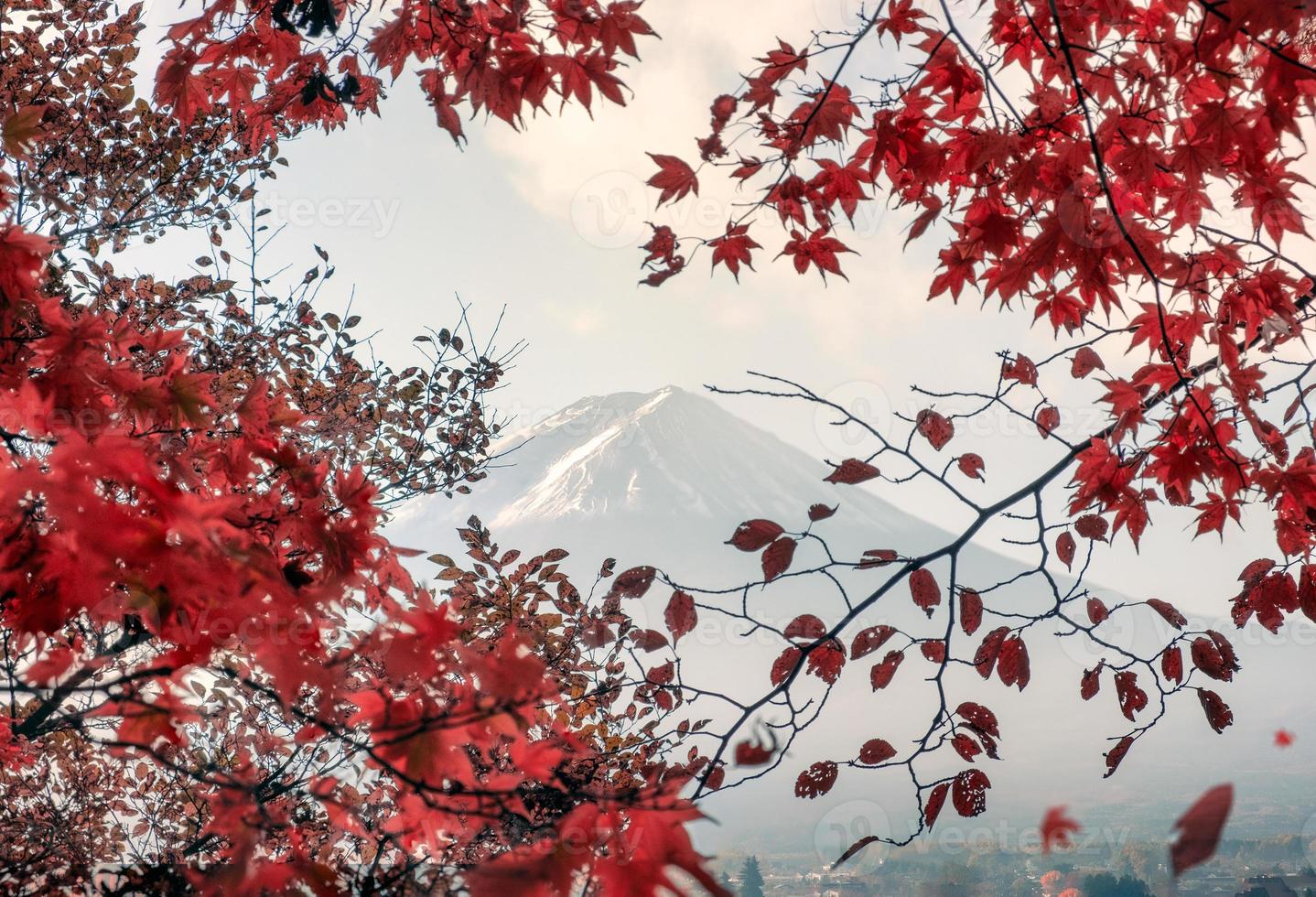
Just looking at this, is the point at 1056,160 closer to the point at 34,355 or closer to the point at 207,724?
the point at 34,355

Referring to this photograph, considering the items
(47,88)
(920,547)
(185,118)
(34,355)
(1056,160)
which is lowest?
(34,355)

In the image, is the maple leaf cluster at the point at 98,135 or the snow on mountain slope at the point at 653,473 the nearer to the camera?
the maple leaf cluster at the point at 98,135

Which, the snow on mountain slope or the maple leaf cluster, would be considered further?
the snow on mountain slope

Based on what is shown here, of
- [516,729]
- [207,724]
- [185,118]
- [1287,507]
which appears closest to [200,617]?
[516,729]

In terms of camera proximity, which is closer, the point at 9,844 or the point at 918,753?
the point at 918,753

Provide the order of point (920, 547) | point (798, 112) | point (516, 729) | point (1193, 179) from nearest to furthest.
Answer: point (516, 729)
point (1193, 179)
point (798, 112)
point (920, 547)

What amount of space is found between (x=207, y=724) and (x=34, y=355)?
4.50 m

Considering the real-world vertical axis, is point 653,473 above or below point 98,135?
above

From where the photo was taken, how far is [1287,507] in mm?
3020

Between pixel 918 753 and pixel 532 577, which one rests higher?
pixel 532 577

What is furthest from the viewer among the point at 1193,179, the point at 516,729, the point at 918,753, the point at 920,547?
the point at 920,547

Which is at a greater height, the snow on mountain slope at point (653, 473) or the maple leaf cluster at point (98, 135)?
the snow on mountain slope at point (653, 473)

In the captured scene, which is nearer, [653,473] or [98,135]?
[98,135]

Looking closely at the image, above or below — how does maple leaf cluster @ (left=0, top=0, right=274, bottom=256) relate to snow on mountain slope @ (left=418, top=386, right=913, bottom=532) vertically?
below
